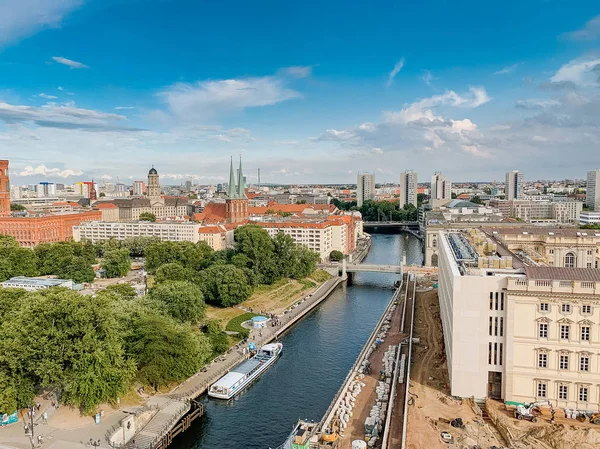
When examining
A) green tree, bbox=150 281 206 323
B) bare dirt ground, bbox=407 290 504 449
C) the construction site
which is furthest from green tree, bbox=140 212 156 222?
the construction site

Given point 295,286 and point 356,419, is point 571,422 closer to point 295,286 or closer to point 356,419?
point 356,419

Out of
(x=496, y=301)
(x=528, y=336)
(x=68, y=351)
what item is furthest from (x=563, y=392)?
(x=68, y=351)

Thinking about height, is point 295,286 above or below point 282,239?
below

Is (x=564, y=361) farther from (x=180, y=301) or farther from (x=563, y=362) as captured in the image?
(x=180, y=301)

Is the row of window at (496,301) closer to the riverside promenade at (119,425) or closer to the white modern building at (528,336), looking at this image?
the white modern building at (528,336)

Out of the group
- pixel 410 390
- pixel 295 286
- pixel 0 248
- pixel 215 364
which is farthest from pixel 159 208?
pixel 410 390

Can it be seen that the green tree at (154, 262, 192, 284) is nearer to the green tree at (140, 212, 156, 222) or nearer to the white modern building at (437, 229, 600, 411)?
the white modern building at (437, 229, 600, 411)

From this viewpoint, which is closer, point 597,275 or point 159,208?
point 597,275
